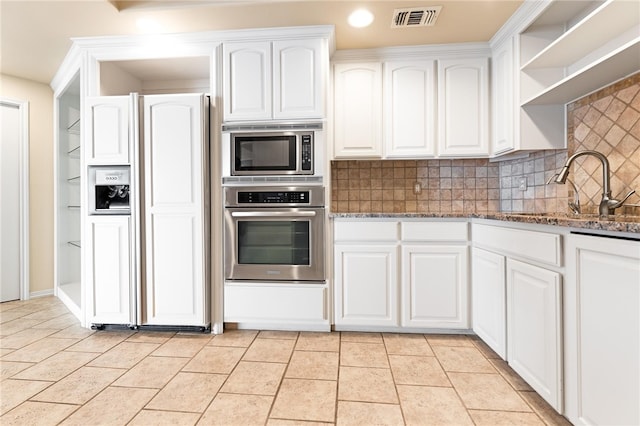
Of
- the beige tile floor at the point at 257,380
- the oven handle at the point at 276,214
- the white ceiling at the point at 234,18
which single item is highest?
the white ceiling at the point at 234,18

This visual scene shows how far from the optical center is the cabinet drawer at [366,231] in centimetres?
241

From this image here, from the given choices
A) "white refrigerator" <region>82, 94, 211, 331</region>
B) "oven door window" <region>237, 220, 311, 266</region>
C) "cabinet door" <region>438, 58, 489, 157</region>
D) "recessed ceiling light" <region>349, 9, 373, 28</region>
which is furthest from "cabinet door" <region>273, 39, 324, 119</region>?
"cabinet door" <region>438, 58, 489, 157</region>

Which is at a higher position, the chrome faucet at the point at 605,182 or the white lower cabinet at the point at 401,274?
the chrome faucet at the point at 605,182

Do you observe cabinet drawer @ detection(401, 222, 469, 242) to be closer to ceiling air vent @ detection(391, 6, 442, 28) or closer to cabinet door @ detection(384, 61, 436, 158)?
cabinet door @ detection(384, 61, 436, 158)

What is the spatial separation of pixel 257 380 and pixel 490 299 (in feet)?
4.73

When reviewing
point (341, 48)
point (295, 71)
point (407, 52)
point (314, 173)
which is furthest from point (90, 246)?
point (407, 52)

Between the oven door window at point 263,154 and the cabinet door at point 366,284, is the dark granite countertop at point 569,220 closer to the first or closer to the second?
the cabinet door at point 366,284

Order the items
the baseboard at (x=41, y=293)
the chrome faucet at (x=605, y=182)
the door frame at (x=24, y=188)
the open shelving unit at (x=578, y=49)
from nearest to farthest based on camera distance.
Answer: the open shelving unit at (x=578, y=49)
the chrome faucet at (x=605, y=182)
the door frame at (x=24, y=188)
the baseboard at (x=41, y=293)

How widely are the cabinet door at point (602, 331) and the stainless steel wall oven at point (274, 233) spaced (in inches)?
58.9

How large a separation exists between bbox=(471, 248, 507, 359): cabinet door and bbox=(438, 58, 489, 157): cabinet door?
0.93 meters

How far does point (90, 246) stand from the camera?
2.54 meters

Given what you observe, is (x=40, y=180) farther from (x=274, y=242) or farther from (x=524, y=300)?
(x=524, y=300)

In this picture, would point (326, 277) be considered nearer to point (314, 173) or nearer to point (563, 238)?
point (314, 173)

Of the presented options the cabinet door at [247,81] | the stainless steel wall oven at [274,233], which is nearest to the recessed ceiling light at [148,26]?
the cabinet door at [247,81]
